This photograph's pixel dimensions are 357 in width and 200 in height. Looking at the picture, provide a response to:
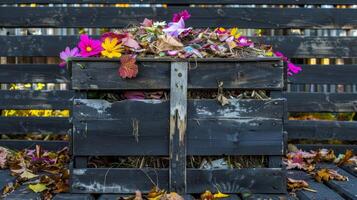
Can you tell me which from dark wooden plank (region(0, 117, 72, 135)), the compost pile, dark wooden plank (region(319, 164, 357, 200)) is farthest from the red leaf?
dark wooden plank (region(0, 117, 72, 135))

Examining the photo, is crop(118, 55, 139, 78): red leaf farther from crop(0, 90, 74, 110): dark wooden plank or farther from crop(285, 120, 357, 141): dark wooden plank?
crop(285, 120, 357, 141): dark wooden plank

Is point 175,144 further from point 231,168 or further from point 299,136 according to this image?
point 299,136

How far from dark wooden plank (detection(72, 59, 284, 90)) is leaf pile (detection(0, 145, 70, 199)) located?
56 cm

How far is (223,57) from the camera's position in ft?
8.68

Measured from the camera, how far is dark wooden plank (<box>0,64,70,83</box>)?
3.97m

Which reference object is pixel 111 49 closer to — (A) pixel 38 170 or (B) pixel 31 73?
(A) pixel 38 170

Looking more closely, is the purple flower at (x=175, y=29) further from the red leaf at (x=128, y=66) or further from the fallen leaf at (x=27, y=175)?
the fallen leaf at (x=27, y=175)

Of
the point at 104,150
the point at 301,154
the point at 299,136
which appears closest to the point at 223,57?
the point at 104,150

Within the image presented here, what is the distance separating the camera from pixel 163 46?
2.67m

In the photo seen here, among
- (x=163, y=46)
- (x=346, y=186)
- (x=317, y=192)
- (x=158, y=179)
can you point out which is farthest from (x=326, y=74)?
(x=158, y=179)

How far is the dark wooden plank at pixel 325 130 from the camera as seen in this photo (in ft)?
13.2

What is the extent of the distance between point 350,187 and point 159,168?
1.01m

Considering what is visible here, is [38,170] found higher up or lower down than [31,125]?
lower down

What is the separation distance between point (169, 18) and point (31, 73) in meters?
1.09
